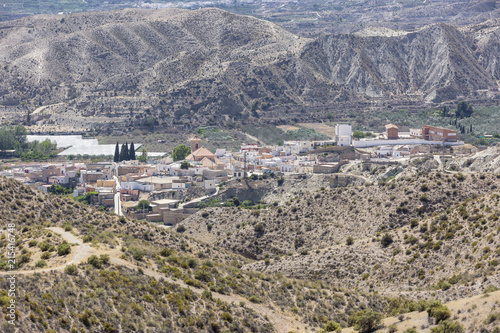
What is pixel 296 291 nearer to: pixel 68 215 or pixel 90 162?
pixel 68 215

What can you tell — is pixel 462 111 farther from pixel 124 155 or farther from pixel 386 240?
pixel 386 240

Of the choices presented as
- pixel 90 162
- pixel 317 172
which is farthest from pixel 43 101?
pixel 317 172

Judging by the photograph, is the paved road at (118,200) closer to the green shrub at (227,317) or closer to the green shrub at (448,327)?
the green shrub at (227,317)

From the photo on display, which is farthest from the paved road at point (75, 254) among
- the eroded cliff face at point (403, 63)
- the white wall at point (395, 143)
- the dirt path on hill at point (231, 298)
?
the eroded cliff face at point (403, 63)

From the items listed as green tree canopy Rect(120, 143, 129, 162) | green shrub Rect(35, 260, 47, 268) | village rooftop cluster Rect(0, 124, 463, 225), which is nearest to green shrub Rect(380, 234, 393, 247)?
green shrub Rect(35, 260, 47, 268)

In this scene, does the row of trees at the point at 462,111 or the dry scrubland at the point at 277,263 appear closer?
the dry scrubland at the point at 277,263

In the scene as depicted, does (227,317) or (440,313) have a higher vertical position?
(440,313)

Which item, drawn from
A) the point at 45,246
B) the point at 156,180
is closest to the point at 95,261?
the point at 45,246

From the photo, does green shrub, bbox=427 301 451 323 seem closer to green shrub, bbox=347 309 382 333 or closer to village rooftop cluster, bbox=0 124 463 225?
green shrub, bbox=347 309 382 333
